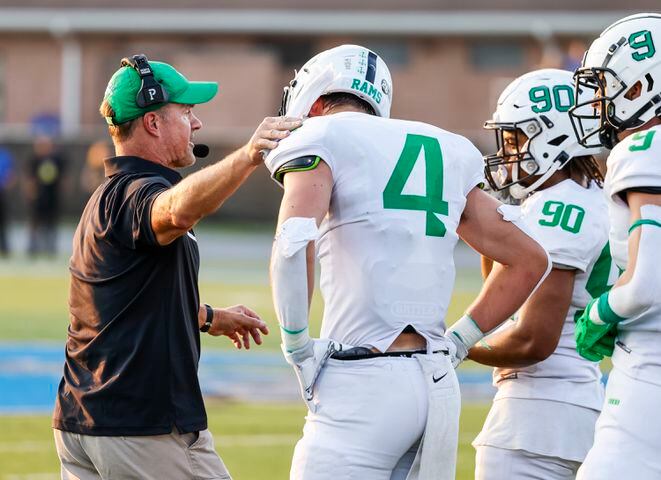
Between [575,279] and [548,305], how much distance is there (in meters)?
0.19

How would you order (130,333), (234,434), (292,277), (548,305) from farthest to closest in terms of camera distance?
(234,434)
(548,305)
(130,333)
(292,277)

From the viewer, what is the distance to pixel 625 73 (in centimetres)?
408

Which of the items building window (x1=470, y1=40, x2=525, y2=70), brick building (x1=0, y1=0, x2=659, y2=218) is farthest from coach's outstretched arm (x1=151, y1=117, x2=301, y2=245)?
building window (x1=470, y1=40, x2=525, y2=70)

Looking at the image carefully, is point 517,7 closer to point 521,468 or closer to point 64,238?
point 64,238

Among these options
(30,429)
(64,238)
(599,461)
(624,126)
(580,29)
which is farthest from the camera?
(580,29)

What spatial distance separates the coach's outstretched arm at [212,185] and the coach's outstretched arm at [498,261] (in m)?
0.72

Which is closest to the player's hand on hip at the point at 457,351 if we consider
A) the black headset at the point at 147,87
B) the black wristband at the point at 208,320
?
the black wristband at the point at 208,320

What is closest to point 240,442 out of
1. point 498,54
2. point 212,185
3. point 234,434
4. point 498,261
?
point 234,434

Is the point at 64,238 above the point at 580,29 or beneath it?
beneath

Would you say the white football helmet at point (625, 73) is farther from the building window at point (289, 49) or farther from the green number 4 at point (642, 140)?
the building window at point (289, 49)

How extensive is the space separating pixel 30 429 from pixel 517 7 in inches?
1027

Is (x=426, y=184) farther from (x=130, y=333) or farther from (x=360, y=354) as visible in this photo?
(x=130, y=333)

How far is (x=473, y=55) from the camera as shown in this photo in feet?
108

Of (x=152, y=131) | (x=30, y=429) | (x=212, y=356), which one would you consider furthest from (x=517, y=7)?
(x=152, y=131)
